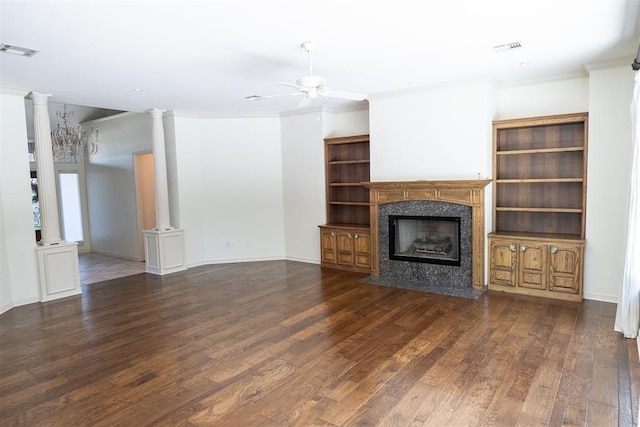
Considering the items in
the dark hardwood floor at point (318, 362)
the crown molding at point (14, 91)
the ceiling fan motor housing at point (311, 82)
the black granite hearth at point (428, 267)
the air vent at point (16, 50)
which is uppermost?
the air vent at point (16, 50)

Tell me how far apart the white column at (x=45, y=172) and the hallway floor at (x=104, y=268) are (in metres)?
1.21

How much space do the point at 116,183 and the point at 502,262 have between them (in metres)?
7.49

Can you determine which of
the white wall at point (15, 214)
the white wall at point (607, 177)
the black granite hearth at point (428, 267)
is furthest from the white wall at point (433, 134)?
the white wall at point (15, 214)

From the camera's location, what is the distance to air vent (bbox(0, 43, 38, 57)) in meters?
3.53

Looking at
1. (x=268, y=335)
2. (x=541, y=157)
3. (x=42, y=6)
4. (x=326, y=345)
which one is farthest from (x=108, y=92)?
(x=541, y=157)

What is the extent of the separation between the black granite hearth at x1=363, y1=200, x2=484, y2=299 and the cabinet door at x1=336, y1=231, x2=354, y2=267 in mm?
672

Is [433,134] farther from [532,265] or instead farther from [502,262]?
[532,265]

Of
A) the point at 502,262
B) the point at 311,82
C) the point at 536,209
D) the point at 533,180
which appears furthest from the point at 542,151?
the point at 311,82

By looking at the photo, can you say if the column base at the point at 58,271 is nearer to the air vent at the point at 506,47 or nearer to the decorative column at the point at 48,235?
the decorative column at the point at 48,235

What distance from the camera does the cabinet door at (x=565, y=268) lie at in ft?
15.2

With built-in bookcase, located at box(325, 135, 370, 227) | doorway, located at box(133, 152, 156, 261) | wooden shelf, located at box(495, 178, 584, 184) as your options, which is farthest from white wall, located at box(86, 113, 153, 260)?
wooden shelf, located at box(495, 178, 584, 184)

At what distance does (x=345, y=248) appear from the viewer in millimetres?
6598

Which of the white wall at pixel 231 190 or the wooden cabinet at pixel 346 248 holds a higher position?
the white wall at pixel 231 190

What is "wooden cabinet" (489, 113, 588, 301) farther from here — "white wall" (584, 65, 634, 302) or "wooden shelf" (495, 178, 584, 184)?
"white wall" (584, 65, 634, 302)
